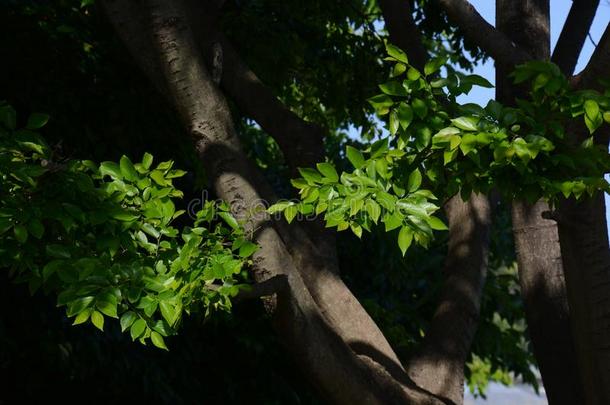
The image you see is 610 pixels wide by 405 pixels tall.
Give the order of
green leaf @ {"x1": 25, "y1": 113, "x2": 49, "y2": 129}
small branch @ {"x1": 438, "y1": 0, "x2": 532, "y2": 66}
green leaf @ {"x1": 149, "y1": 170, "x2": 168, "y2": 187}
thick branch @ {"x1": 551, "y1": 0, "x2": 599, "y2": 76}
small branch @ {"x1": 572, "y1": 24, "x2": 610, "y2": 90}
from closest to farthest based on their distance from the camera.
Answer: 1. green leaf @ {"x1": 25, "y1": 113, "x2": 49, "y2": 129}
2. green leaf @ {"x1": 149, "y1": 170, "x2": 168, "y2": 187}
3. small branch @ {"x1": 572, "y1": 24, "x2": 610, "y2": 90}
4. small branch @ {"x1": 438, "y1": 0, "x2": 532, "y2": 66}
5. thick branch @ {"x1": 551, "y1": 0, "x2": 599, "y2": 76}

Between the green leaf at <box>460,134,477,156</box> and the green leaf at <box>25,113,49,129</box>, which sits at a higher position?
the green leaf at <box>25,113,49,129</box>

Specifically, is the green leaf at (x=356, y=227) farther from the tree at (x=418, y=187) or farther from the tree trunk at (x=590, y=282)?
the tree trunk at (x=590, y=282)

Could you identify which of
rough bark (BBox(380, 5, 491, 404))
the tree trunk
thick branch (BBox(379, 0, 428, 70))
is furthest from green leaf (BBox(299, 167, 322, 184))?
thick branch (BBox(379, 0, 428, 70))

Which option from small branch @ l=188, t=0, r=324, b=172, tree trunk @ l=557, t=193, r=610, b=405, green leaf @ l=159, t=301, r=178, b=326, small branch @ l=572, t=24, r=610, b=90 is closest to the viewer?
green leaf @ l=159, t=301, r=178, b=326

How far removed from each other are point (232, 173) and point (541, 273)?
7.57 feet

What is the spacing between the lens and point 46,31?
765 cm

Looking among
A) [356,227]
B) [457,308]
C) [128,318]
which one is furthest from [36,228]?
[457,308]

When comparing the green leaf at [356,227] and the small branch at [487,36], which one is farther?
the small branch at [487,36]

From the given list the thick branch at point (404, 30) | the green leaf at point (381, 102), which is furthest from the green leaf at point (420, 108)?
the thick branch at point (404, 30)

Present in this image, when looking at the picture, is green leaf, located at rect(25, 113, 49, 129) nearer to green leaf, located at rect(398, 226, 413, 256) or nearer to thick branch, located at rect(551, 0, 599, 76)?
green leaf, located at rect(398, 226, 413, 256)

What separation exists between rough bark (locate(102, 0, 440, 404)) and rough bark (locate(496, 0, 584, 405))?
4.44 feet

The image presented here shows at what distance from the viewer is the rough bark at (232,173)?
4676 millimetres

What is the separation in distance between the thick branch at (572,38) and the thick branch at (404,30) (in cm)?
94

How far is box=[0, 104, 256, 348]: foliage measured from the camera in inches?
161
